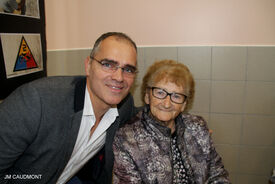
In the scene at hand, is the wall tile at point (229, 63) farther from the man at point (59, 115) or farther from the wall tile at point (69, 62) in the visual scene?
the wall tile at point (69, 62)

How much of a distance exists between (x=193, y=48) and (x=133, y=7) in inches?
27.9

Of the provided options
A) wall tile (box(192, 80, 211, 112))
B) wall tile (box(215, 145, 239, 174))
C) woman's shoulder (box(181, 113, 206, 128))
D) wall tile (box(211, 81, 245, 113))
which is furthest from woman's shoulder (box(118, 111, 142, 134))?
wall tile (box(215, 145, 239, 174))

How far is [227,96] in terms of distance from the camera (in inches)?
76.9

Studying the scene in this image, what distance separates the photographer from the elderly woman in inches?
49.0

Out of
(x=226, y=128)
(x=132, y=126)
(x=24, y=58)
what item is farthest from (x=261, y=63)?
(x=24, y=58)

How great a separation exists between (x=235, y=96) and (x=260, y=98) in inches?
8.9

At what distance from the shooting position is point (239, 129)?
2.01m

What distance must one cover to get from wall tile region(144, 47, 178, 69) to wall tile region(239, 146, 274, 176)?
47.0 inches

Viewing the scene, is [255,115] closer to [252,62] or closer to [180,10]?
[252,62]

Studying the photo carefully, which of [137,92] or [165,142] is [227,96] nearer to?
[137,92]

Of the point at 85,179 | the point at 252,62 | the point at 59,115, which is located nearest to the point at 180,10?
the point at 252,62

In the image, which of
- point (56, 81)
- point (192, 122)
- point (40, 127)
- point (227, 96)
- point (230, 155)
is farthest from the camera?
point (230, 155)

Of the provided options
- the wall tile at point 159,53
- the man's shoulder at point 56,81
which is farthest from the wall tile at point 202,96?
the man's shoulder at point 56,81

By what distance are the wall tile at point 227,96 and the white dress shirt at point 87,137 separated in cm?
108
